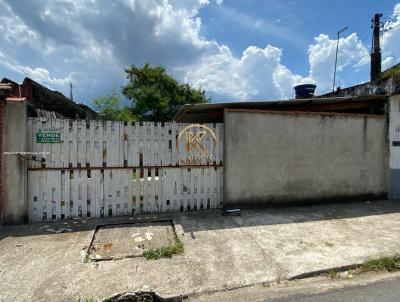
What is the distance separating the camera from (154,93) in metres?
24.8

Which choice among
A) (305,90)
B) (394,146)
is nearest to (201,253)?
(394,146)

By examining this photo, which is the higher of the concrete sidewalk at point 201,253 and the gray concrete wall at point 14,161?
the gray concrete wall at point 14,161

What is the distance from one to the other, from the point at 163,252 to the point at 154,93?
22.2 m

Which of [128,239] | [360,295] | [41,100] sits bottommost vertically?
[360,295]

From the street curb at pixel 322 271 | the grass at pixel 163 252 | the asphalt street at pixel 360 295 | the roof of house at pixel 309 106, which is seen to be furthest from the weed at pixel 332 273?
the roof of house at pixel 309 106

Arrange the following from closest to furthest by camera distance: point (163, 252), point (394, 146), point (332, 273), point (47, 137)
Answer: point (332, 273) < point (163, 252) < point (47, 137) < point (394, 146)

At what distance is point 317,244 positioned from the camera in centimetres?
436

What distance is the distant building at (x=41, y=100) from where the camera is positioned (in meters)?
5.65

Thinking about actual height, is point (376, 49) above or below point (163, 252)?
above

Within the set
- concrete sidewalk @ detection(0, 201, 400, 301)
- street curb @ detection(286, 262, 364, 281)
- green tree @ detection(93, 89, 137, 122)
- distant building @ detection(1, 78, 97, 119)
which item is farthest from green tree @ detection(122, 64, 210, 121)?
street curb @ detection(286, 262, 364, 281)

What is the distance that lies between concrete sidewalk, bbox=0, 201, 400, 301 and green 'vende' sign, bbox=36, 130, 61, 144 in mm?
1661

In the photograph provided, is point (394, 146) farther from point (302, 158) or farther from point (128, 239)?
point (128, 239)

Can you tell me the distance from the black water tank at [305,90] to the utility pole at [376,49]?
170 inches

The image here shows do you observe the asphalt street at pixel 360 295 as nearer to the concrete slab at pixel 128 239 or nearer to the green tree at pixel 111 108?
the concrete slab at pixel 128 239
